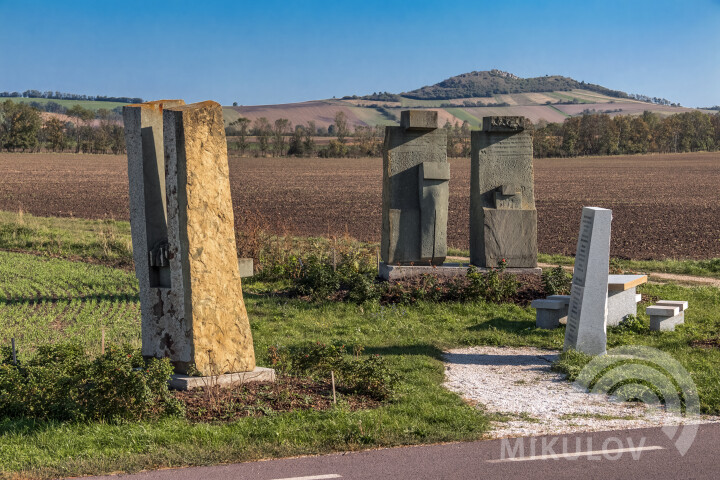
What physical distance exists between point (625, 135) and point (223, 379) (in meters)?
128

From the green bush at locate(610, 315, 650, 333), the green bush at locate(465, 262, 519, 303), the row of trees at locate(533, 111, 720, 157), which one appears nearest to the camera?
the green bush at locate(610, 315, 650, 333)

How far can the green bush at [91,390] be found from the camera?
7.95 m

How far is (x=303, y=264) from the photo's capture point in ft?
59.8

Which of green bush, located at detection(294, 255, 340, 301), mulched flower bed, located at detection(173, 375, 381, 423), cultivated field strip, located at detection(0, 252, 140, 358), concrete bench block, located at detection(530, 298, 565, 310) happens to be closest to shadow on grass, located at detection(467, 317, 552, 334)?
concrete bench block, located at detection(530, 298, 565, 310)

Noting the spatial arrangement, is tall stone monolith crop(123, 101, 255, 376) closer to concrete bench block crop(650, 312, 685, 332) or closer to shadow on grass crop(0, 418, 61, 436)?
shadow on grass crop(0, 418, 61, 436)

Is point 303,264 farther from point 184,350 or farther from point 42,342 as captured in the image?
point 184,350

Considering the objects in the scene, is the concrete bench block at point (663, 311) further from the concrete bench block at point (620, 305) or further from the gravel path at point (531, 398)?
the gravel path at point (531, 398)

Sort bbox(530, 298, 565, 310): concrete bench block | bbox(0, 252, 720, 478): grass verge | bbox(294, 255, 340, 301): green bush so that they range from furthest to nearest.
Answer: bbox(294, 255, 340, 301): green bush, bbox(530, 298, 565, 310): concrete bench block, bbox(0, 252, 720, 478): grass verge

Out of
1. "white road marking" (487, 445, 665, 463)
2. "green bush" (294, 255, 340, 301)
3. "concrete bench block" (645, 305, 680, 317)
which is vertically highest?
"green bush" (294, 255, 340, 301)

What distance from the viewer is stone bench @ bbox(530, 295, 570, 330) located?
13523 millimetres

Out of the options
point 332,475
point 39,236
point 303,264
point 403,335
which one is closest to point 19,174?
point 39,236

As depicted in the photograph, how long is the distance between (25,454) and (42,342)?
17.5 ft

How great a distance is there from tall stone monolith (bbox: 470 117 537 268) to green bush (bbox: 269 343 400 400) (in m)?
7.36

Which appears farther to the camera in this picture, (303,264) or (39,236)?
(39,236)
